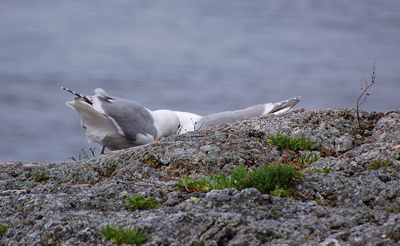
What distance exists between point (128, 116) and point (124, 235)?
4387 millimetres

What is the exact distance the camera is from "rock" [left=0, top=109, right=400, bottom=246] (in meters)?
2.63

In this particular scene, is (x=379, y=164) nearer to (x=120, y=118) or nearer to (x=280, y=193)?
(x=280, y=193)

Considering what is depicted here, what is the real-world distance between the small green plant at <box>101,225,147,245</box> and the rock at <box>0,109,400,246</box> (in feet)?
0.14

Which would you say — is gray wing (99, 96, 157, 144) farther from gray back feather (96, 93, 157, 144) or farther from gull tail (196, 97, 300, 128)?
gull tail (196, 97, 300, 128)

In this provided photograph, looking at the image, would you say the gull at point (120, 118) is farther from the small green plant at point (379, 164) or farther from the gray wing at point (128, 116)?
the small green plant at point (379, 164)

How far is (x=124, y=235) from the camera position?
2627mm

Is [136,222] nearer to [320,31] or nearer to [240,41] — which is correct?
[240,41]

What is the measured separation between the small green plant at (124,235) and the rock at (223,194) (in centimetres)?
4

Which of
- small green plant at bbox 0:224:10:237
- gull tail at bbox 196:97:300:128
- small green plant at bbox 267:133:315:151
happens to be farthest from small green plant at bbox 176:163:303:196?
gull tail at bbox 196:97:300:128

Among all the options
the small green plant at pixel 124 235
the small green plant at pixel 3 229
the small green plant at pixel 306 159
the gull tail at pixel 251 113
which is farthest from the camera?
the gull tail at pixel 251 113

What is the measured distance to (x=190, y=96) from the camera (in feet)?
55.0

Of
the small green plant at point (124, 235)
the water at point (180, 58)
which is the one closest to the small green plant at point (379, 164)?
the small green plant at point (124, 235)

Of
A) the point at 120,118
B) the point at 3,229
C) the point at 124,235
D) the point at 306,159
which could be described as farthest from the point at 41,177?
the point at 120,118

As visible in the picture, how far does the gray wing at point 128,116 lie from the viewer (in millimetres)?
6840
